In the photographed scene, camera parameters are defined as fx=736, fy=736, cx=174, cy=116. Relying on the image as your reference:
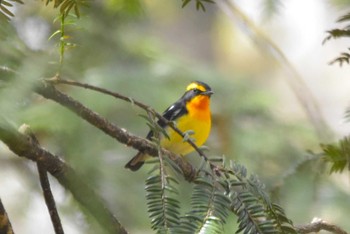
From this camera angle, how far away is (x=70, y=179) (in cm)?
121

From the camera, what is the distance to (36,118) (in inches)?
103

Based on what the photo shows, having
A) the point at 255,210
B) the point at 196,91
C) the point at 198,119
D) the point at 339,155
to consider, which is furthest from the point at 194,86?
the point at 255,210

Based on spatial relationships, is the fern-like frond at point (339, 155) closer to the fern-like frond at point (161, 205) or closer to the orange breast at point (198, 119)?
the fern-like frond at point (161, 205)

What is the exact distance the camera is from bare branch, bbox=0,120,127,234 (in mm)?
1117

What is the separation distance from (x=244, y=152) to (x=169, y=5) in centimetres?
222

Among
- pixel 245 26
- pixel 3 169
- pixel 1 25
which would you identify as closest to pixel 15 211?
pixel 3 169

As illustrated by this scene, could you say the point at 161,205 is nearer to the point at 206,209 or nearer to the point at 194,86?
the point at 206,209

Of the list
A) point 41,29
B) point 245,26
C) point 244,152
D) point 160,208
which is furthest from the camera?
point 244,152

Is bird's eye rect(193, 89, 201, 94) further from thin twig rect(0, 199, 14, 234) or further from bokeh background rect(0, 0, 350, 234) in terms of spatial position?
thin twig rect(0, 199, 14, 234)

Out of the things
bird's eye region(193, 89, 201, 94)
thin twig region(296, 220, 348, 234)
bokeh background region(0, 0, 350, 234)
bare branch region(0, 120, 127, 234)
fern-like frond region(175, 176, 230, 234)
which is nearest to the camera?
fern-like frond region(175, 176, 230, 234)

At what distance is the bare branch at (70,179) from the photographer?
3.67ft

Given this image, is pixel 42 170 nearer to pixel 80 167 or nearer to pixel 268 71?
pixel 80 167

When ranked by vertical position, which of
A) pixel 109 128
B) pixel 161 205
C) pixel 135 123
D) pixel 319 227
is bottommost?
pixel 161 205

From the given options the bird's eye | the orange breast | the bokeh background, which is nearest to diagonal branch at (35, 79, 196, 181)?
the bokeh background
